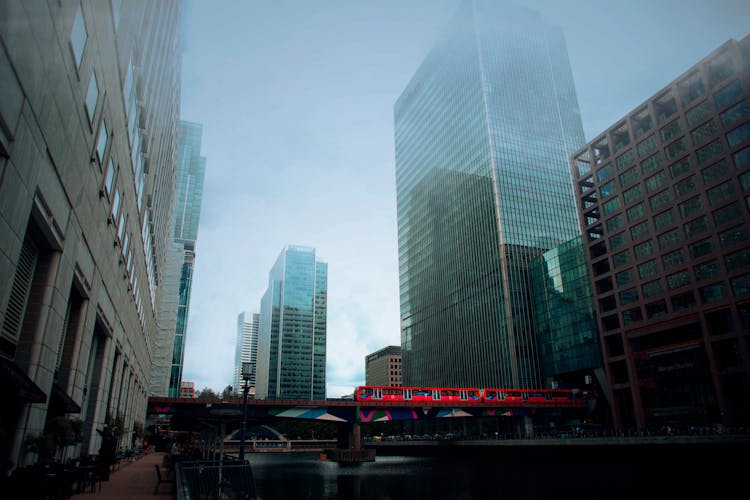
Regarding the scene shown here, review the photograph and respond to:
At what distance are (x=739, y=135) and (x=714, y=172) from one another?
5.24 meters

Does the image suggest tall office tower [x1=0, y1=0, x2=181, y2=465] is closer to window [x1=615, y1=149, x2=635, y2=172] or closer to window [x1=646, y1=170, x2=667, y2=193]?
window [x1=646, y1=170, x2=667, y2=193]

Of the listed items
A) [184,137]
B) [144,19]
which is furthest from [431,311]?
[144,19]

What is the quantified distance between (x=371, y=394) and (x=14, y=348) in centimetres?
→ 6318

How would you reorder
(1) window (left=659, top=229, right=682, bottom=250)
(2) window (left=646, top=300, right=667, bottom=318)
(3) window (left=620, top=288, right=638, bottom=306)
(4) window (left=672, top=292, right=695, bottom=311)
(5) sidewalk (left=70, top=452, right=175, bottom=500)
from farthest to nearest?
(3) window (left=620, top=288, right=638, bottom=306)
(2) window (left=646, top=300, right=667, bottom=318)
(1) window (left=659, top=229, right=682, bottom=250)
(4) window (left=672, top=292, right=695, bottom=311)
(5) sidewalk (left=70, top=452, right=175, bottom=500)

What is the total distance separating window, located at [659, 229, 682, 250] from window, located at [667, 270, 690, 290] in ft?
14.0

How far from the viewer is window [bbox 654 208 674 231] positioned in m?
70.1

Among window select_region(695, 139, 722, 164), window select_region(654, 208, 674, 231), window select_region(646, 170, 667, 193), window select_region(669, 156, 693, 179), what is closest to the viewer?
window select_region(695, 139, 722, 164)

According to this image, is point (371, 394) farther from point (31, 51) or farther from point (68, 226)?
point (31, 51)

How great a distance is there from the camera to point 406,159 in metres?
171

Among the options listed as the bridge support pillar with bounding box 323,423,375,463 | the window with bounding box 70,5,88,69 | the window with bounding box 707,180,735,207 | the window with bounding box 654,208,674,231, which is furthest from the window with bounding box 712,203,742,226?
the window with bounding box 70,5,88,69

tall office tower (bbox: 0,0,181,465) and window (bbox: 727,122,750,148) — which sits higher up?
window (bbox: 727,122,750,148)

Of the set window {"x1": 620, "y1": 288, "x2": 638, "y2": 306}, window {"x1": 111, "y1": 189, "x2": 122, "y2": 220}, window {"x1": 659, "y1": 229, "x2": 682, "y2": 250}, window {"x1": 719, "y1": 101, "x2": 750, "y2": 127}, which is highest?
window {"x1": 719, "y1": 101, "x2": 750, "y2": 127}

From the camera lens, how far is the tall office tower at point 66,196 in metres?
14.0

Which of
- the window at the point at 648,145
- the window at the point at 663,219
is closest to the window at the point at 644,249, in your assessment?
the window at the point at 663,219
